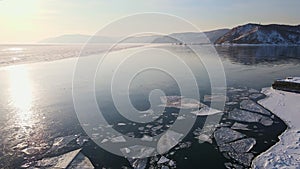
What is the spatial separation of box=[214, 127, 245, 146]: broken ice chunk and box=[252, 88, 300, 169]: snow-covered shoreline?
3.25 feet

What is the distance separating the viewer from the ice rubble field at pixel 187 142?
5371 millimetres

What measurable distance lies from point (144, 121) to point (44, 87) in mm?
7946

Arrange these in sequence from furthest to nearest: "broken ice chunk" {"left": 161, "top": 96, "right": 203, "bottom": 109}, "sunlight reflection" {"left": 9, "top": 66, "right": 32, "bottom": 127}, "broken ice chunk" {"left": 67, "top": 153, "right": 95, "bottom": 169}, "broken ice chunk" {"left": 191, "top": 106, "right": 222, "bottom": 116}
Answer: "broken ice chunk" {"left": 161, "top": 96, "right": 203, "bottom": 109} → "broken ice chunk" {"left": 191, "top": 106, "right": 222, "bottom": 116} → "sunlight reflection" {"left": 9, "top": 66, "right": 32, "bottom": 127} → "broken ice chunk" {"left": 67, "top": 153, "right": 95, "bottom": 169}

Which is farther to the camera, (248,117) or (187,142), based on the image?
(248,117)

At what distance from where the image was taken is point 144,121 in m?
8.05

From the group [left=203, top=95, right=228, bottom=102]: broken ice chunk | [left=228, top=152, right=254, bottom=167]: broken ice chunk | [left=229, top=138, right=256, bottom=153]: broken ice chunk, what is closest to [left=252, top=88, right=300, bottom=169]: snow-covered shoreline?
[left=228, top=152, right=254, bottom=167]: broken ice chunk

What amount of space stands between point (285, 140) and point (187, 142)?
2.60 m

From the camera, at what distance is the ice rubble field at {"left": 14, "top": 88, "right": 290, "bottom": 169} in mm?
5371

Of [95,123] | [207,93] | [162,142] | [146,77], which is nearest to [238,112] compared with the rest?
[207,93]

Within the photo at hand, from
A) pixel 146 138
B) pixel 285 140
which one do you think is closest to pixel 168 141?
pixel 146 138

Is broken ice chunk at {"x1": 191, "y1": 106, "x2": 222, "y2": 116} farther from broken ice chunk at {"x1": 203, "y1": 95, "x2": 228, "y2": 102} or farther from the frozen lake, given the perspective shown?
broken ice chunk at {"x1": 203, "y1": 95, "x2": 228, "y2": 102}

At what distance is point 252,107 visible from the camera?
9430 mm

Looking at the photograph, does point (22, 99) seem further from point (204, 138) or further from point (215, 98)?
point (215, 98)

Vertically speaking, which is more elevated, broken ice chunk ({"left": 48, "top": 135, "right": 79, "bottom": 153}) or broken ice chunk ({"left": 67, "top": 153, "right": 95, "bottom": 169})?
broken ice chunk ({"left": 48, "top": 135, "right": 79, "bottom": 153})
